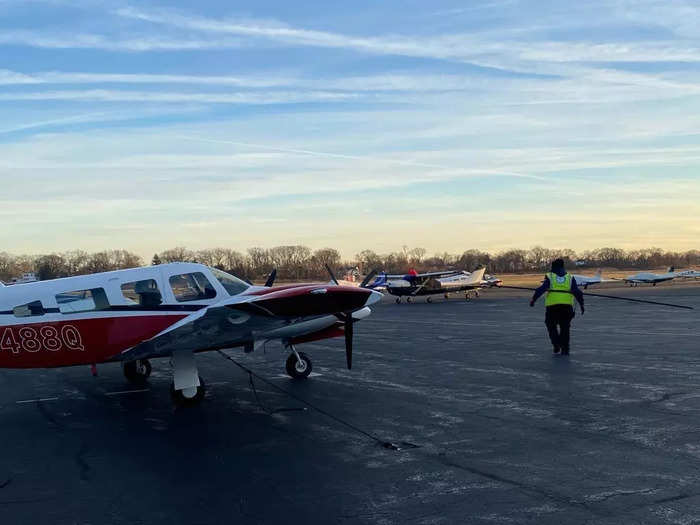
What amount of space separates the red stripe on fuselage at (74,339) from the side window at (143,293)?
268mm

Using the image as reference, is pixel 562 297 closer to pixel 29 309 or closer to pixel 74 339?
pixel 74 339

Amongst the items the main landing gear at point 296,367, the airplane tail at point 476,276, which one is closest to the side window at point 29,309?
the main landing gear at point 296,367

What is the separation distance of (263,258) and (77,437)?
307 feet

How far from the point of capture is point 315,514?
624 cm

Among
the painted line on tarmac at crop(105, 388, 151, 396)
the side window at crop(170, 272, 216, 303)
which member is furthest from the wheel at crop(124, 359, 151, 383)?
the side window at crop(170, 272, 216, 303)

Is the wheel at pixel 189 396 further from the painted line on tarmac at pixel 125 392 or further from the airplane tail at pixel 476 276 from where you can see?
the airplane tail at pixel 476 276

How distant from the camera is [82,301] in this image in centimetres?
1217

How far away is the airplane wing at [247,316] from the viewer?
11.2 m

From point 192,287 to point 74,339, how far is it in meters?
2.25

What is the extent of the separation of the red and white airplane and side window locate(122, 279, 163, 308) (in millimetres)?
18

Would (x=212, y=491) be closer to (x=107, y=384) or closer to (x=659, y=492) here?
(x=659, y=492)

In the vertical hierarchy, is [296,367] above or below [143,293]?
below

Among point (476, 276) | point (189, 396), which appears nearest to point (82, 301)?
point (189, 396)

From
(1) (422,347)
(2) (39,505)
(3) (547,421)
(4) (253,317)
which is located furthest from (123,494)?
(1) (422,347)
